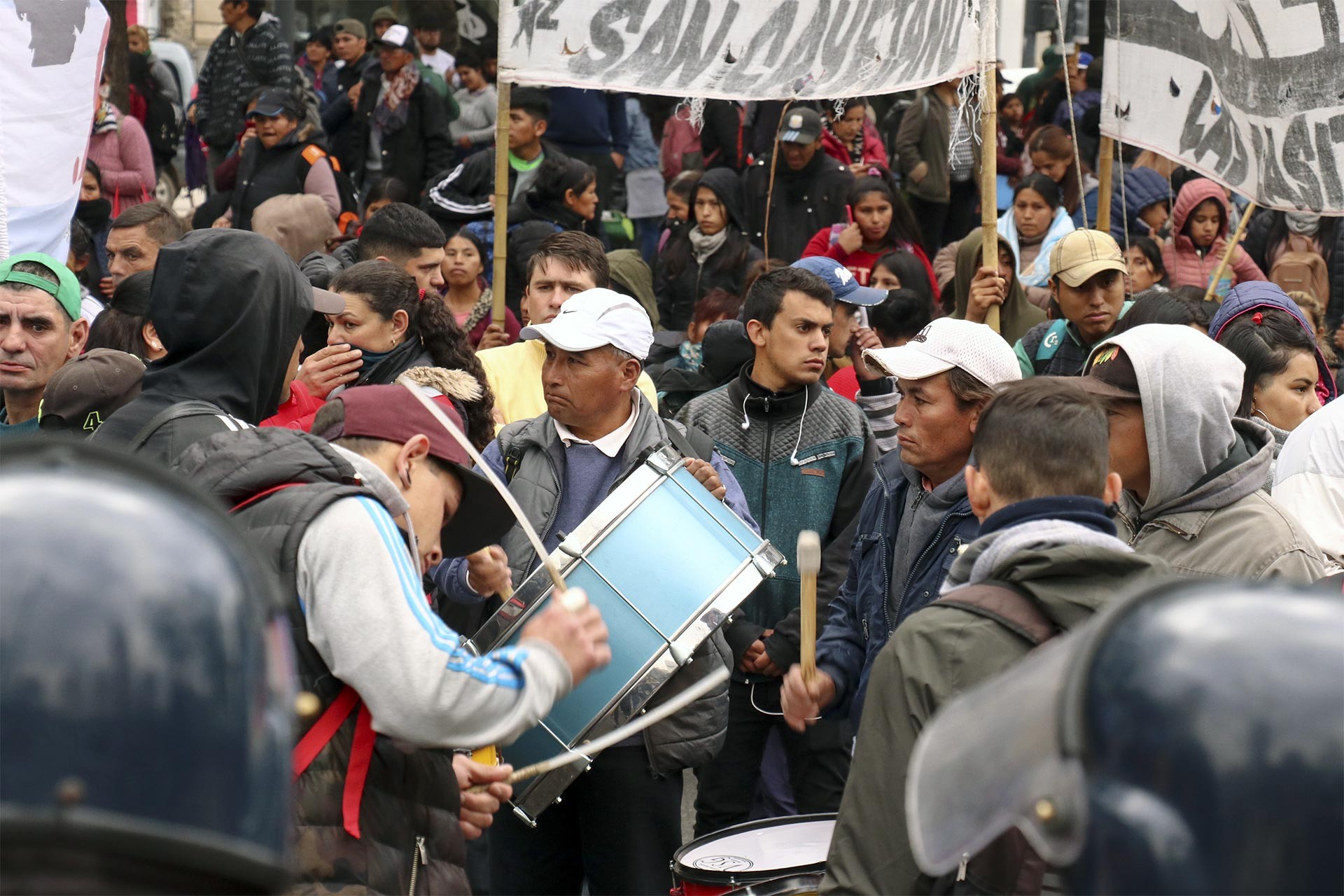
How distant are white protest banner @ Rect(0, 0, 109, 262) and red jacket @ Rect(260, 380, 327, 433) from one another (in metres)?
1.79

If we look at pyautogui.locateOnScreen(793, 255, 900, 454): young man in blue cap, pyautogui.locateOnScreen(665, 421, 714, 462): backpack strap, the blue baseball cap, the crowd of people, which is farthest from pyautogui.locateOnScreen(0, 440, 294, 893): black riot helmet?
the blue baseball cap

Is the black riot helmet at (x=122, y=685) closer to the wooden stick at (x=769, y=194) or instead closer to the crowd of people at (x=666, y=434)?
the crowd of people at (x=666, y=434)

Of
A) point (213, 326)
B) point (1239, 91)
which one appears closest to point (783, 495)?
point (213, 326)

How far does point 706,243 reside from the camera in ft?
30.5

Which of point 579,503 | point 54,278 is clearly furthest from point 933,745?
point 54,278

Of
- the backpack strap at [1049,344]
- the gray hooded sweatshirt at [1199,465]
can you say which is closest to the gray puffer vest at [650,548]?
the gray hooded sweatshirt at [1199,465]

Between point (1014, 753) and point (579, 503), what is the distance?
307 cm

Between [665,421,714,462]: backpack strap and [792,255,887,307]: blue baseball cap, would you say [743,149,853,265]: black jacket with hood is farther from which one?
[665,421,714,462]: backpack strap

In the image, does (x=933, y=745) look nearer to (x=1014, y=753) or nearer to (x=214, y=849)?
(x=1014, y=753)

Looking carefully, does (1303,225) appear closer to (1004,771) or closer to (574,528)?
(574,528)

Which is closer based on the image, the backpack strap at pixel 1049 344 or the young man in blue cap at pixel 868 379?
the young man in blue cap at pixel 868 379

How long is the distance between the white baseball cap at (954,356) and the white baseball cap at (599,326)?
83 centimetres

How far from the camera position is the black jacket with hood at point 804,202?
31.6 feet

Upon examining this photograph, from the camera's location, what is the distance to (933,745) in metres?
1.43
